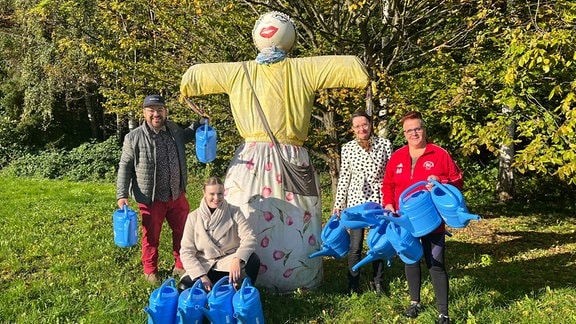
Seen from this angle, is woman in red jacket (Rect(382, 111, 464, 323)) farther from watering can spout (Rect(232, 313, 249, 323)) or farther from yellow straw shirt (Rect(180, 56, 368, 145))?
watering can spout (Rect(232, 313, 249, 323))

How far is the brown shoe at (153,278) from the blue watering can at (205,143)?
1.26m

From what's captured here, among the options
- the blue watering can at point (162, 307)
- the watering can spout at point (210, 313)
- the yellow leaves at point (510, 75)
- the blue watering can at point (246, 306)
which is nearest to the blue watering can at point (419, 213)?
the blue watering can at point (246, 306)

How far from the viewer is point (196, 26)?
7.05 metres

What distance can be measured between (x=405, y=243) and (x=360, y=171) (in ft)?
3.16

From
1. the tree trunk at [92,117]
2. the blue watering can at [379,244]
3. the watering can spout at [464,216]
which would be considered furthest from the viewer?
the tree trunk at [92,117]

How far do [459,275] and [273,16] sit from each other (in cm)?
294

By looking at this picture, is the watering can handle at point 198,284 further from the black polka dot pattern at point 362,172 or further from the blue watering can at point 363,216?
the black polka dot pattern at point 362,172

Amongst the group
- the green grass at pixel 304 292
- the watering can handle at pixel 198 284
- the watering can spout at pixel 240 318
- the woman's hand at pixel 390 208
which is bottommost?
the green grass at pixel 304 292

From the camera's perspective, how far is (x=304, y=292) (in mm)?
4117

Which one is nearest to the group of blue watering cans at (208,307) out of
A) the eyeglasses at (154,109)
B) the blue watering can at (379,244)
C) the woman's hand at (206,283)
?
the woman's hand at (206,283)

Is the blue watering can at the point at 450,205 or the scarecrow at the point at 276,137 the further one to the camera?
the scarecrow at the point at 276,137

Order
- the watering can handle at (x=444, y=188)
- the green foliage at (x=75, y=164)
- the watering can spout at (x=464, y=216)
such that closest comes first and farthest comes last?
the watering can spout at (x=464, y=216) → the watering can handle at (x=444, y=188) → the green foliage at (x=75, y=164)

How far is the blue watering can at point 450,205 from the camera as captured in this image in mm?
2930

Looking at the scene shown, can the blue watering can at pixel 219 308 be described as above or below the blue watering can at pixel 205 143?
below
